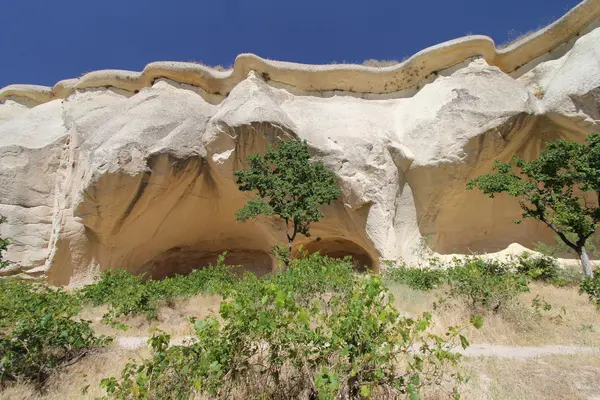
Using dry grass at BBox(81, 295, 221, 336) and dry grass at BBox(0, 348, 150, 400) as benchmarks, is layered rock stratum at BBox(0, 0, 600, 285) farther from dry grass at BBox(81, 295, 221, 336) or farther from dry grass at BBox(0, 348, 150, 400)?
dry grass at BBox(0, 348, 150, 400)

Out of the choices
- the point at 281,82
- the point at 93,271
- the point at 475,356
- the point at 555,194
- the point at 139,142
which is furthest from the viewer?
the point at 281,82

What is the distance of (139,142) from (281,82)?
4990 millimetres

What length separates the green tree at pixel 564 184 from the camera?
7566 millimetres

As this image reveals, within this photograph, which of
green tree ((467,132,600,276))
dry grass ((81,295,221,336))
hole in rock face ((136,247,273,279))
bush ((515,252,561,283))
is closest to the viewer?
dry grass ((81,295,221,336))

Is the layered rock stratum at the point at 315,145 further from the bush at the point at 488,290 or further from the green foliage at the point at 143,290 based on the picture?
the bush at the point at 488,290

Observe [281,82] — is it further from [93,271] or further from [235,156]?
[93,271]

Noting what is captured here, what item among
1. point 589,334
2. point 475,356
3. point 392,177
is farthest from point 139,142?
point 589,334

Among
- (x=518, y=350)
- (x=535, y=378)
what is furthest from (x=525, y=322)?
(x=535, y=378)

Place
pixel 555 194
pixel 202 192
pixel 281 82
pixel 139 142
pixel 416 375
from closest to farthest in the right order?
pixel 416 375 < pixel 555 194 < pixel 139 142 < pixel 202 192 < pixel 281 82

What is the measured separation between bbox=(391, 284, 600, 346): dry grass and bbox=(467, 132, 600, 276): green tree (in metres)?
1.99

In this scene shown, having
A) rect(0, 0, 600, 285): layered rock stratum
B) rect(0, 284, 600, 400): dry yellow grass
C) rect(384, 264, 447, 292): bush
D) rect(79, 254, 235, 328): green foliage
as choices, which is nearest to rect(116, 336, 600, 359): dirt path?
rect(0, 284, 600, 400): dry yellow grass

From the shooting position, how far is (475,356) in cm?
389

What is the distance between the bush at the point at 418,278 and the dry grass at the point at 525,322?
1157 mm

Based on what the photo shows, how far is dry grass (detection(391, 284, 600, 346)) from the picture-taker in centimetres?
451
